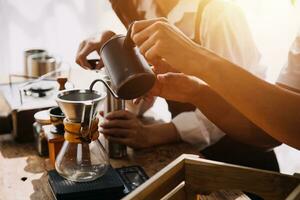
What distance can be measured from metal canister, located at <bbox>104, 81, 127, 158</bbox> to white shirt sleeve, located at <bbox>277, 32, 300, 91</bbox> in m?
0.51

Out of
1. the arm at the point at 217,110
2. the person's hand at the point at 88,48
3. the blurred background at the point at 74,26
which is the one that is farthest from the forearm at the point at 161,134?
the blurred background at the point at 74,26

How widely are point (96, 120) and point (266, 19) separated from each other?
1845 millimetres

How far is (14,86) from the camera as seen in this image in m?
1.80

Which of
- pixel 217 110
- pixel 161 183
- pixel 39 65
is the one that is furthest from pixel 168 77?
pixel 39 65

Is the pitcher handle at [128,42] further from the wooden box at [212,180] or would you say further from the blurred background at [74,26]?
the blurred background at [74,26]

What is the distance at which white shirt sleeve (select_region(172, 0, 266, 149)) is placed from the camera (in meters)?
1.58

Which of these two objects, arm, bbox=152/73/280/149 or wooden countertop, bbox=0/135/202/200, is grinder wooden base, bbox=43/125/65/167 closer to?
wooden countertop, bbox=0/135/202/200

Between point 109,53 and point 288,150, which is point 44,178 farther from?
point 288,150

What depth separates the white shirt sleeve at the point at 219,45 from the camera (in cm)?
158

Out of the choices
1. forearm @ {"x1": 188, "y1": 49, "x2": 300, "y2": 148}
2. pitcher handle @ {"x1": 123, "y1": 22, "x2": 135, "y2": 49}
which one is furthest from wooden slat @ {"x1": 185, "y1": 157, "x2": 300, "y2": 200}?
pitcher handle @ {"x1": 123, "y1": 22, "x2": 135, "y2": 49}

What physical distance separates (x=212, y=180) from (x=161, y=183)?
0.47ft

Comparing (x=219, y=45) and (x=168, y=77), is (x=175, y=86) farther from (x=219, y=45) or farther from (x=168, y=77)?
(x=219, y=45)

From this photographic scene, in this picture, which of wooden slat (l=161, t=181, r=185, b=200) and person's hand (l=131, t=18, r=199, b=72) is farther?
person's hand (l=131, t=18, r=199, b=72)

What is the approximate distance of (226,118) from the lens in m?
1.53
